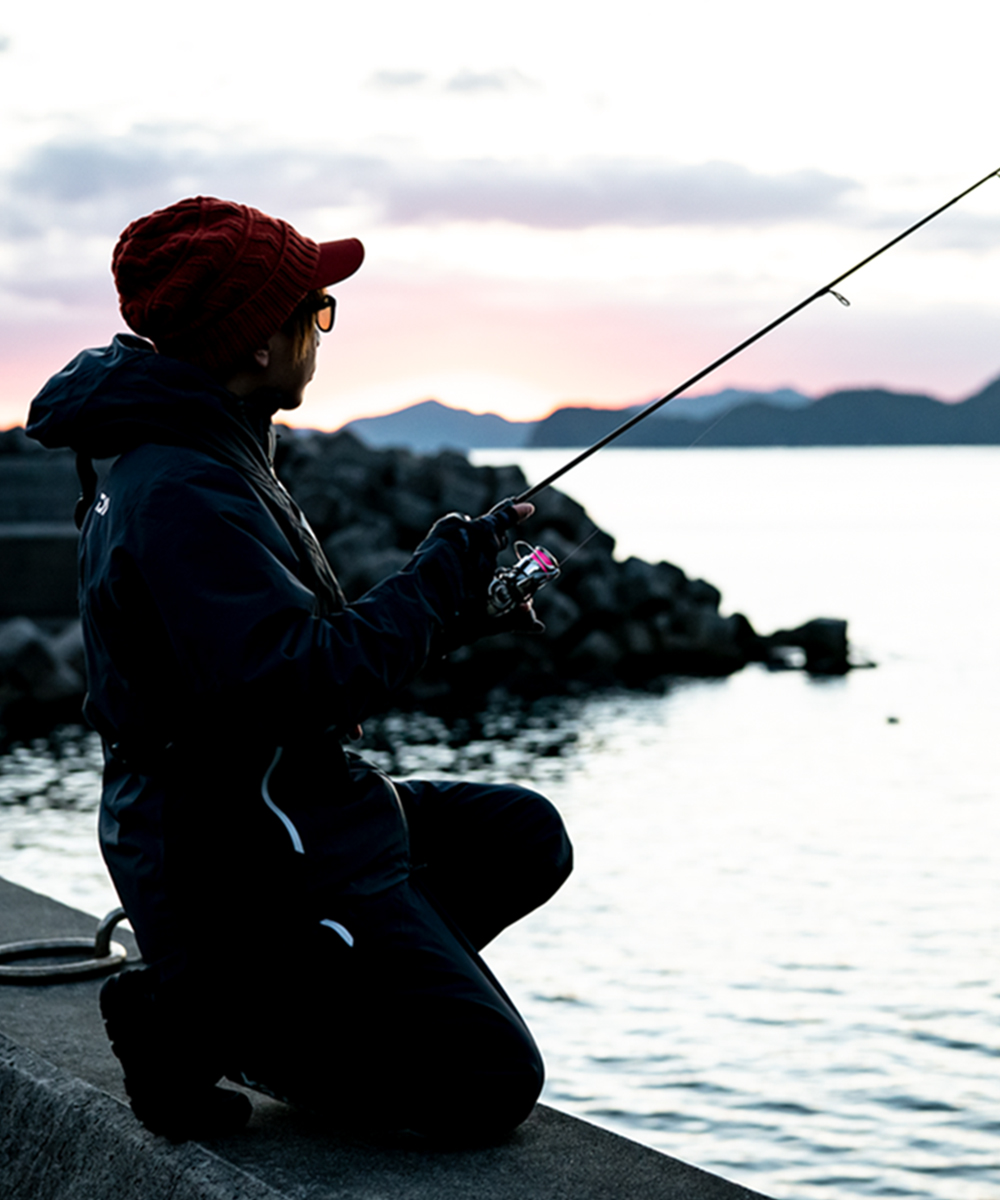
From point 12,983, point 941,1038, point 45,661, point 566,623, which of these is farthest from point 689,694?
point 12,983

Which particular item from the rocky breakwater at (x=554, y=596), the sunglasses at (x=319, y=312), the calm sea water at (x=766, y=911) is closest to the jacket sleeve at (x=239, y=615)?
the sunglasses at (x=319, y=312)

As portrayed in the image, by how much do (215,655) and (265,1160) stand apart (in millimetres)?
806

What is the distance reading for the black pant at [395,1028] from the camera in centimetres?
246

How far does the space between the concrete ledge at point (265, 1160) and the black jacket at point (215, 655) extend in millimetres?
348

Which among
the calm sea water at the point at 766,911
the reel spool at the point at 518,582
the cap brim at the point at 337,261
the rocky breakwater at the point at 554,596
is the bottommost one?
the calm sea water at the point at 766,911

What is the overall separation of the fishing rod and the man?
0.05 metres

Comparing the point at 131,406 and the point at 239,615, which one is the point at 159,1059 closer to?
the point at 239,615

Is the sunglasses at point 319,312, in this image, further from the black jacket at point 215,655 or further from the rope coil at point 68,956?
the rope coil at point 68,956

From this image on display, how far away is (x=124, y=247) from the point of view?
2500 millimetres

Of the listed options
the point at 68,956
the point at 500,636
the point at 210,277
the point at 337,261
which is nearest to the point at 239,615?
the point at 210,277

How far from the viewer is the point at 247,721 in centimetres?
230

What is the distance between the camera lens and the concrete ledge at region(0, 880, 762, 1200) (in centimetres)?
240

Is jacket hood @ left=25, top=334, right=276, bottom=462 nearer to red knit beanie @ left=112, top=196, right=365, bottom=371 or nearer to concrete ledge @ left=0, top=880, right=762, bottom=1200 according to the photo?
red knit beanie @ left=112, top=196, right=365, bottom=371

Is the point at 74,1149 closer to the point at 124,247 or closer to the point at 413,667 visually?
the point at 413,667
